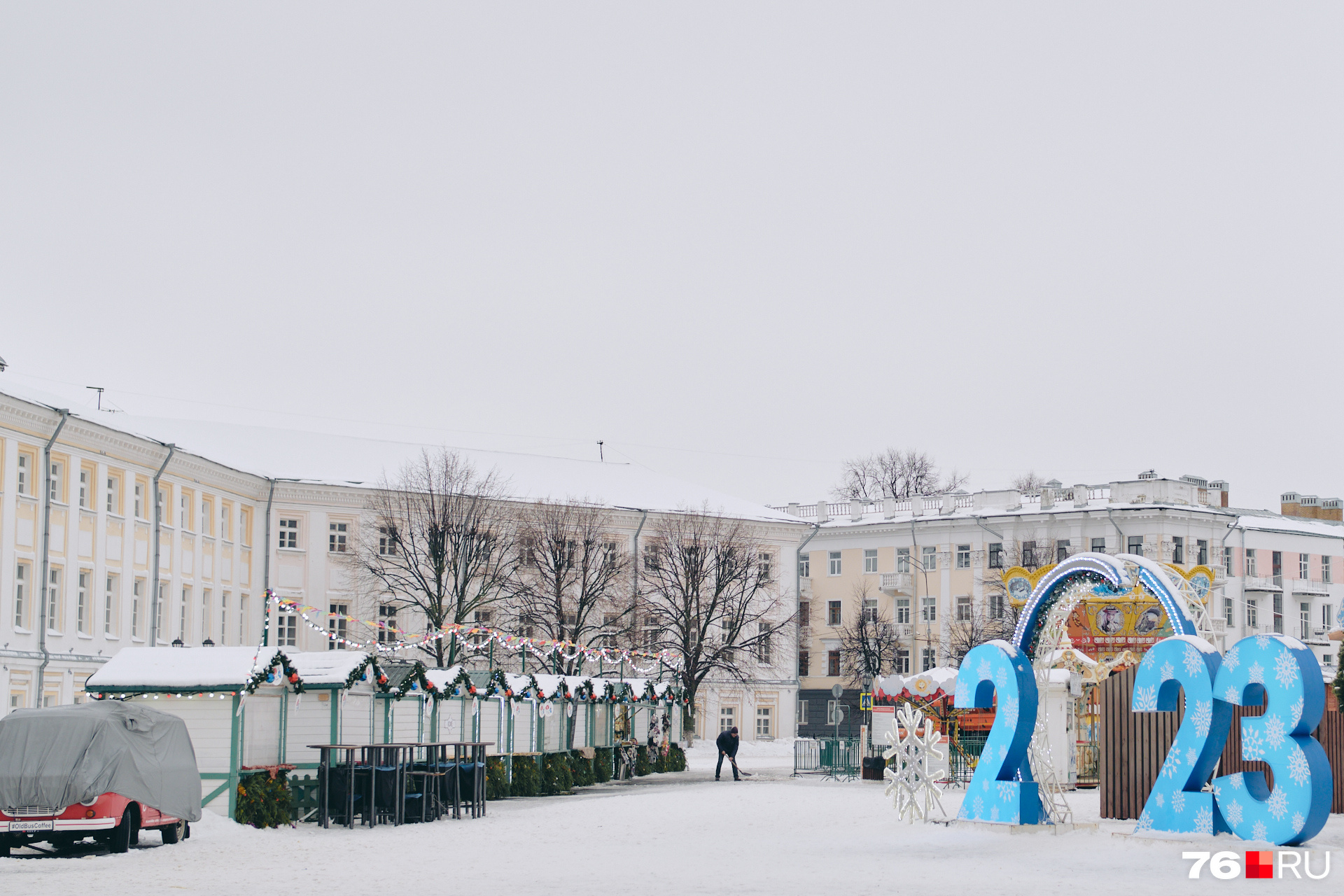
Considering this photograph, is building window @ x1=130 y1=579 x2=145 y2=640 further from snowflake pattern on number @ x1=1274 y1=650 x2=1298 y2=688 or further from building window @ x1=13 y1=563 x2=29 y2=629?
snowflake pattern on number @ x1=1274 y1=650 x2=1298 y2=688

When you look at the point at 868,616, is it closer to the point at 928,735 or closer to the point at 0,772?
the point at 928,735

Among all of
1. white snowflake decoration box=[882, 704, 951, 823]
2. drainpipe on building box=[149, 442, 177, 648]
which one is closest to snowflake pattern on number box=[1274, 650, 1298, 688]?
white snowflake decoration box=[882, 704, 951, 823]

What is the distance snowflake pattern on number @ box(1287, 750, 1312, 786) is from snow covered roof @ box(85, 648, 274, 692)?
14.4 m

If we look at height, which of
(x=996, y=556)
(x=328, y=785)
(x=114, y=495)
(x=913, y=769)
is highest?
(x=114, y=495)

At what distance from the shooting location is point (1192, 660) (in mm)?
20203

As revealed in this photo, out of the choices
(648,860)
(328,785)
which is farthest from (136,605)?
(648,860)

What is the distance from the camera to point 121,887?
656 inches

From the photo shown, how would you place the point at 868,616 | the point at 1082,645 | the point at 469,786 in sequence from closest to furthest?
the point at 469,786, the point at 1082,645, the point at 868,616

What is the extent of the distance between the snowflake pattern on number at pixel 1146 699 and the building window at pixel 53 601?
1157 inches

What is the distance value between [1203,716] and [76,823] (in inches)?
538

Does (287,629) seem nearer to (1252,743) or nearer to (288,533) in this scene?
(288,533)

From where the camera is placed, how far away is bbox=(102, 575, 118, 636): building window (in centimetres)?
4409

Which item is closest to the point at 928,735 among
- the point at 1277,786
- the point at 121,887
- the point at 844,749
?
the point at 1277,786

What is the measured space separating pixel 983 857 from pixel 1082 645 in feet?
60.7
